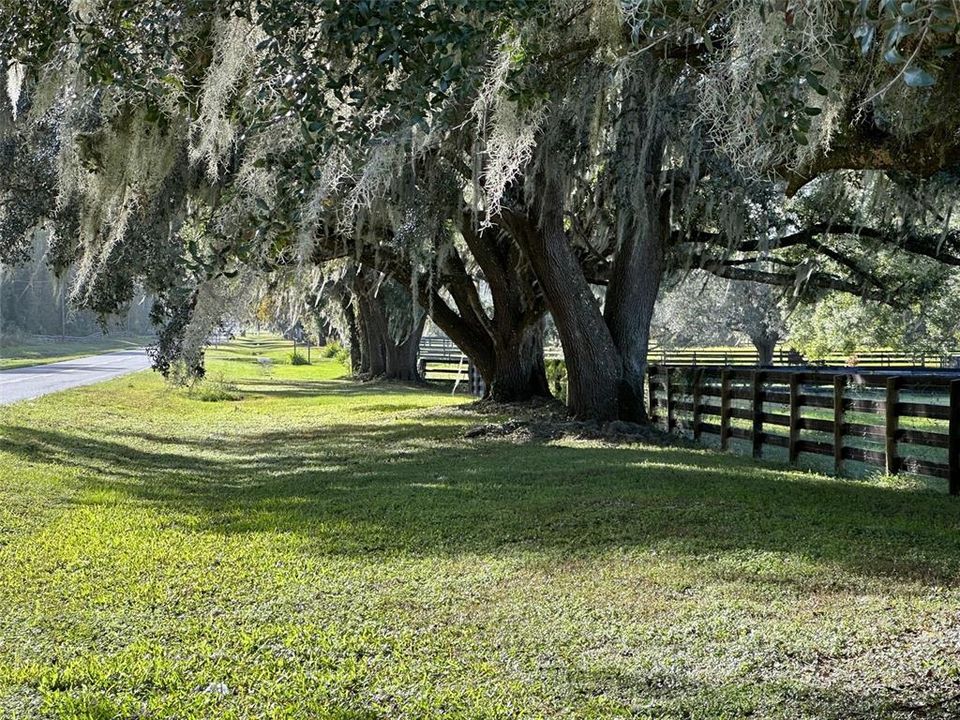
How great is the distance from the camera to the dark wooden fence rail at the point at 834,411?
839cm

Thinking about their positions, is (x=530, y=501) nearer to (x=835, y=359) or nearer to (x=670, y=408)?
(x=670, y=408)

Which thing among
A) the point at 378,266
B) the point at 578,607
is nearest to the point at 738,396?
the point at 378,266

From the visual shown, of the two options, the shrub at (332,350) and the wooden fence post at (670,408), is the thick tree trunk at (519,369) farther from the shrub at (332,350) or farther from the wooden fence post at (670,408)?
the shrub at (332,350)

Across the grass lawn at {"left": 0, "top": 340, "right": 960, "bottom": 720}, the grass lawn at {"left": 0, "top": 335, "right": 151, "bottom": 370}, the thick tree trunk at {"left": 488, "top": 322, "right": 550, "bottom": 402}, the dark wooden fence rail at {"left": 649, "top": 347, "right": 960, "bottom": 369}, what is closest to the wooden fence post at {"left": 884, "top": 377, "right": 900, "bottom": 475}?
the grass lawn at {"left": 0, "top": 340, "right": 960, "bottom": 720}

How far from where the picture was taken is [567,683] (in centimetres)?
402

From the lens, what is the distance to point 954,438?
790 centimetres

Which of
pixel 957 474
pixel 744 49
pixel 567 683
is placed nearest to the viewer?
pixel 567 683

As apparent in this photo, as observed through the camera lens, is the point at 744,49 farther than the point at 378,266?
No

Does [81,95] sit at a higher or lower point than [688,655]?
higher

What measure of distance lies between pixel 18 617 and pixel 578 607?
107 inches

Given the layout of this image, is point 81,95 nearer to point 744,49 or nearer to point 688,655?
point 744,49

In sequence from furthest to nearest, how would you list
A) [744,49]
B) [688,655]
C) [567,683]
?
[744,49], [688,655], [567,683]

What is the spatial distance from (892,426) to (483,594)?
4.97 metres

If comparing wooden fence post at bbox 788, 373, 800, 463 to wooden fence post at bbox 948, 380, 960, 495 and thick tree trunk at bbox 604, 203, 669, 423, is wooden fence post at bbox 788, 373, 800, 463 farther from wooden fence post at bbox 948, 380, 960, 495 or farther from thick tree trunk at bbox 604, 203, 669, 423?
thick tree trunk at bbox 604, 203, 669, 423
